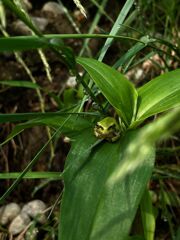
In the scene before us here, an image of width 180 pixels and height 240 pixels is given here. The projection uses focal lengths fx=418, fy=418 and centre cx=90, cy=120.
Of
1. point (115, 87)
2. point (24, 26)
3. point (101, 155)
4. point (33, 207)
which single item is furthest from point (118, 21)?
point (24, 26)

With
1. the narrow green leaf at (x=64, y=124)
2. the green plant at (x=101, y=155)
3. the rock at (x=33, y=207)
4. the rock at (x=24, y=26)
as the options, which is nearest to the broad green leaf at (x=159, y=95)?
the green plant at (x=101, y=155)

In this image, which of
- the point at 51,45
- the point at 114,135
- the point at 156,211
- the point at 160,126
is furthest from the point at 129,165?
the point at 156,211

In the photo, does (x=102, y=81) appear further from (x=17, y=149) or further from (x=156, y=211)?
(x=17, y=149)

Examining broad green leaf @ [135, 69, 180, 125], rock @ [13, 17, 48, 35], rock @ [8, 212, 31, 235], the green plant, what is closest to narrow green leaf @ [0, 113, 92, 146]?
the green plant

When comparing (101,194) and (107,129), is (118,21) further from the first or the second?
(101,194)

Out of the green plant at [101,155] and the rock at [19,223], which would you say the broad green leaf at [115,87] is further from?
the rock at [19,223]

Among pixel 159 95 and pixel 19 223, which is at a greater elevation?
pixel 159 95

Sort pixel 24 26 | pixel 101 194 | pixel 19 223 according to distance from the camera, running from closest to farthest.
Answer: pixel 101 194 → pixel 19 223 → pixel 24 26

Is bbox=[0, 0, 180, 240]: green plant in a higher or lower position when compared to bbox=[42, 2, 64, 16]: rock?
lower

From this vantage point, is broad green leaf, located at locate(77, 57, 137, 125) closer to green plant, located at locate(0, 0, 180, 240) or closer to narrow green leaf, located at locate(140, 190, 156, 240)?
green plant, located at locate(0, 0, 180, 240)
